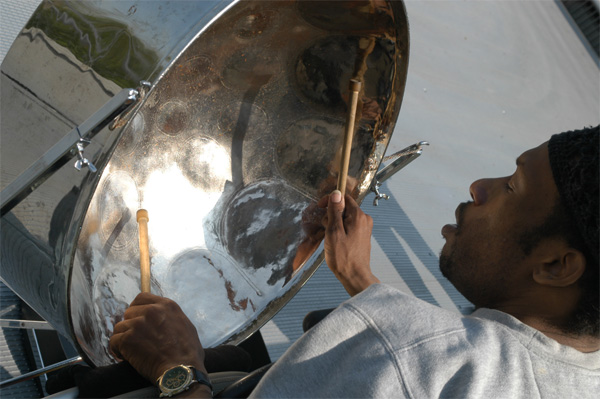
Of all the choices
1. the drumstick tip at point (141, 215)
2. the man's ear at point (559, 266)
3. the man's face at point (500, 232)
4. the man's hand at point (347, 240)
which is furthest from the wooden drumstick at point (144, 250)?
the man's ear at point (559, 266)

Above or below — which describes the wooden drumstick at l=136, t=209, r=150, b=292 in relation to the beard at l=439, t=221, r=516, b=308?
above

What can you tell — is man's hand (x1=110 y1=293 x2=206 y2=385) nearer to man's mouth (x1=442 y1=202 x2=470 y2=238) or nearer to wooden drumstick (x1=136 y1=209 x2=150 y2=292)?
wooden drumstick (x1=136 y1=209 x2=150 y2=292)

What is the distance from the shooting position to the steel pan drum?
2.29 ft

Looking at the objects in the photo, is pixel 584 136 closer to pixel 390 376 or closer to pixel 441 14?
pixel 390 376

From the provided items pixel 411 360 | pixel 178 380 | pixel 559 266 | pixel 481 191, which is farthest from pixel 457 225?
pixel 178 380

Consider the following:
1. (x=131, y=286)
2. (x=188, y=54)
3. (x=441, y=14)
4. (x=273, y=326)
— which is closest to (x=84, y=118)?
(x=188, y=54)

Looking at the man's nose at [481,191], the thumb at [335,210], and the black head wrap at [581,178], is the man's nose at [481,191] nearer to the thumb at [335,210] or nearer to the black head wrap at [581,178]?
the black head wrap at [581,178]

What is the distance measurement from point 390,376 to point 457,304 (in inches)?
46.9

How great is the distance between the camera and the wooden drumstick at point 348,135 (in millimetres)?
1038

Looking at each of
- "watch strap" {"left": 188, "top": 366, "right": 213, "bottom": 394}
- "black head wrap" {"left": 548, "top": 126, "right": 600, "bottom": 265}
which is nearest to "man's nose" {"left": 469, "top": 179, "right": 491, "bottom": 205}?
"black head wrap" {"left": 548, "top": 126, "right": 600, "bottom": 265}

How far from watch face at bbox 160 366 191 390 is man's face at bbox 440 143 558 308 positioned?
40 cm

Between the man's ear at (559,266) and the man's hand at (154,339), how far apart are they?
0.48 meters

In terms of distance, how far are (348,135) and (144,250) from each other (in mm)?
408

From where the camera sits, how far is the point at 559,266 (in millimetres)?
729
